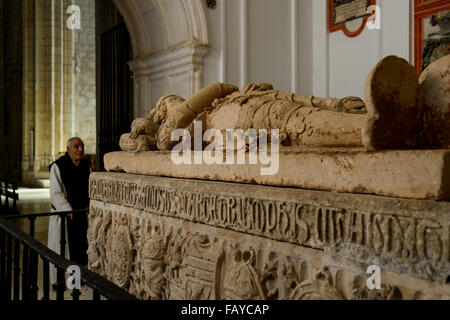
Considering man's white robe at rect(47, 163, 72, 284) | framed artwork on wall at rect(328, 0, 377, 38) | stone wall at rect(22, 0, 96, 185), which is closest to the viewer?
man's white robe at rect(47, 163, 72, 284)

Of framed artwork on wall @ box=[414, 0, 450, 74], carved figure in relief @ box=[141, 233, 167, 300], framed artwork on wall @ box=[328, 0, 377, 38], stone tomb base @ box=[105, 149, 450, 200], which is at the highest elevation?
framed artwork on wall @ box=[328, 0, 377, 38]

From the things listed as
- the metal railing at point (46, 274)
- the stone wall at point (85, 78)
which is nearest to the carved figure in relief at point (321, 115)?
the metal railing at point (46, 274)

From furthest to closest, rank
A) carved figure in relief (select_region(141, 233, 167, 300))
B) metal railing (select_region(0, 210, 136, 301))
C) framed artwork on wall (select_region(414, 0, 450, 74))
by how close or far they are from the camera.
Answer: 1. framed artwork on wall (select_region(414, 0, 450, 74))
2. carved figure in relief (select_region(141, 233, 167, 300))
3. metal railing (select_region(0, 210, 136, 301))

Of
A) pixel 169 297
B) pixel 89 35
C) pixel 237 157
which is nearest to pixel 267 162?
pixel 237 157

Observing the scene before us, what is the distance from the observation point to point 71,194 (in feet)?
15.3

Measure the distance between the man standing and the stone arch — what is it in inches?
94.4

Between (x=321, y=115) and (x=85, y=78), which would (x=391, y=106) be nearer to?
(x=321, y=115)

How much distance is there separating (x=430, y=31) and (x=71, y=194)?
15.0 ft

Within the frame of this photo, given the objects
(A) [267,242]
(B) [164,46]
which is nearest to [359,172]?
(A) [267,242]

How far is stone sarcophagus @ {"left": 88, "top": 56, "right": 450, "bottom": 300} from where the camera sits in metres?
1.57

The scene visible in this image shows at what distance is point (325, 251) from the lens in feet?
5.98

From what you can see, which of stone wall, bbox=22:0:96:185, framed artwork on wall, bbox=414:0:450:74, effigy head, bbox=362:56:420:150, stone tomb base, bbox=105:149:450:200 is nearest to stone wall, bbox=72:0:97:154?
stone wall, bbox=22:0:96:185

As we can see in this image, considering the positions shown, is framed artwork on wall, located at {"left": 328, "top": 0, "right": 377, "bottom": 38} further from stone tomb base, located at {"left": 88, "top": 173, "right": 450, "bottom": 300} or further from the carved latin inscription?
the carved latin inscription

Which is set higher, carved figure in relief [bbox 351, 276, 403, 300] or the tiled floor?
carved figure in relief [bbox 351, 276, 403, 300]
